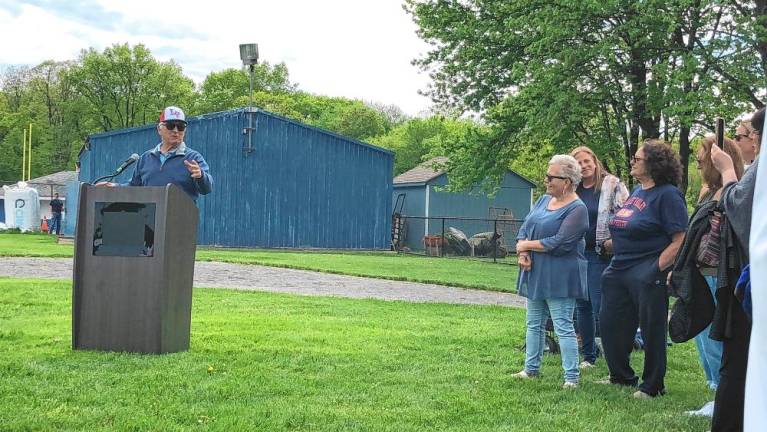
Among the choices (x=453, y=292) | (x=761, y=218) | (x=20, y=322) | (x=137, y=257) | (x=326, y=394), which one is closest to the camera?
(x=761, y=218)

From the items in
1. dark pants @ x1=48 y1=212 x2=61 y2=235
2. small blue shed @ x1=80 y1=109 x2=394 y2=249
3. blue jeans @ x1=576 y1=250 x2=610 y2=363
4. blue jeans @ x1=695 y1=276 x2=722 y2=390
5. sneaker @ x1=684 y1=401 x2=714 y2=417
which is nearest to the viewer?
sneaker @ x1=684 y1=401 x2=714 y2=417

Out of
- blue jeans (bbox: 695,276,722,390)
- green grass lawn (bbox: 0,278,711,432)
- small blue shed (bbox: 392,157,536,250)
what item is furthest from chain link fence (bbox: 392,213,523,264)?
blue jeans (bbox: 695,276,722,390)

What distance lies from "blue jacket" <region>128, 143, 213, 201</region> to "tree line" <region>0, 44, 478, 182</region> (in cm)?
5475

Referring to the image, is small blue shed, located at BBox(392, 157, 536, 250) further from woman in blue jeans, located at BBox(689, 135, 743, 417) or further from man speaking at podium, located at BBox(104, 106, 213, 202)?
woman in blue jeans, located at BBox(689, 135, 743, 417)

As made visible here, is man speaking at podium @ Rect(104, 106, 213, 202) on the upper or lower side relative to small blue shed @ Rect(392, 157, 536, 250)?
lower

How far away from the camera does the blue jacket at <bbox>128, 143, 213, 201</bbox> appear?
6.62 m

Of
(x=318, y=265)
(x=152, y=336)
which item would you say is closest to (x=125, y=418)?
(x=152, y=336)

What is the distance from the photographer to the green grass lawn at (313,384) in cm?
461

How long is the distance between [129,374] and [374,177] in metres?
26.0

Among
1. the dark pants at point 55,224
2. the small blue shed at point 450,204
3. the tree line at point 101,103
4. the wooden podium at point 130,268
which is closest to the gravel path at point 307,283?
the wooden podium at point 130,268

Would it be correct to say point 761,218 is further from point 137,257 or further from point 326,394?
point 137,257

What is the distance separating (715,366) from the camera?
573cm

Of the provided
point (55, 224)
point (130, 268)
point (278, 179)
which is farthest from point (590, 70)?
point (55, 224)

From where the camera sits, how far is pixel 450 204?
35.9m
